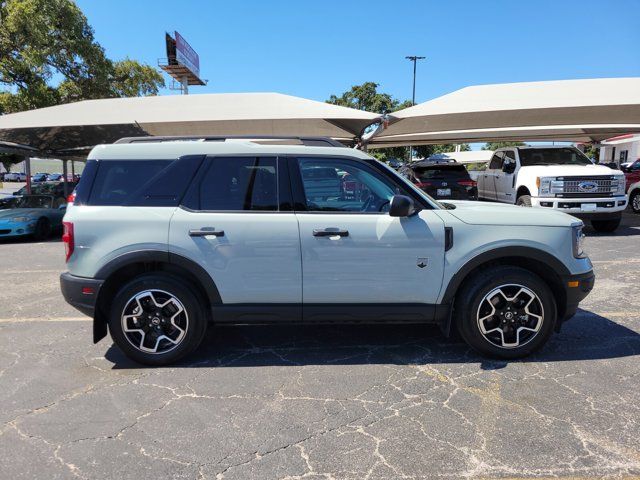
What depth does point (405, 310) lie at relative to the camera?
396 centimetres

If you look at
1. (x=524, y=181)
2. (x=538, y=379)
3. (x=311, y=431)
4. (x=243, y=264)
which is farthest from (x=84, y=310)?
(x=524, y=181)

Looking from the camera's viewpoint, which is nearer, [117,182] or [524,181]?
[117,182]

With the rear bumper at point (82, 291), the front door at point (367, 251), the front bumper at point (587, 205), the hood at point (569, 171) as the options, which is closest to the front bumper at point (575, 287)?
the front door at point (367, 251)

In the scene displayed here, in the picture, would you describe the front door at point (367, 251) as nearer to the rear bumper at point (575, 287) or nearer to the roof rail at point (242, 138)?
the roof rail at point (242, 138)

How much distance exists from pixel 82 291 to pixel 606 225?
11881mm

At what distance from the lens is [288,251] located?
3842 millimetres

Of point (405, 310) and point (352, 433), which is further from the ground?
point (405, 310)

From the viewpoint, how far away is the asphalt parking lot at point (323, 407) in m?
2.73

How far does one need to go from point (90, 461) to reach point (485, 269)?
10.3 feet

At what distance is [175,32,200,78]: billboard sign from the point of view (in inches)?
1731

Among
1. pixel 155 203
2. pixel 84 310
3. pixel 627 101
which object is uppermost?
pixel 627 101

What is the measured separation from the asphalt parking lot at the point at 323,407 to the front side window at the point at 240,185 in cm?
134

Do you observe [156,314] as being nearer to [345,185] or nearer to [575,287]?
[345,185]

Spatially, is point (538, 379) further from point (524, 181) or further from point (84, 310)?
point (524, 181)
